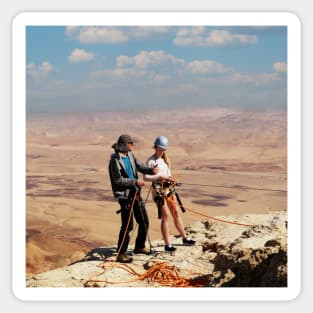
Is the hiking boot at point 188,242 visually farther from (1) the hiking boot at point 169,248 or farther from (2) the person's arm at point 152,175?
(2) the person's arm at point 152,175

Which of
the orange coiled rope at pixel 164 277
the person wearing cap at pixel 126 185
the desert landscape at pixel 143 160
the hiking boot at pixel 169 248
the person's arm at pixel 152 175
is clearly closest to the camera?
the orange coiled rope at pixel 164 277

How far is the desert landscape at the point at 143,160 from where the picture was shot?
11688mm

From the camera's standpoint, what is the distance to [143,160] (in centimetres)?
1752

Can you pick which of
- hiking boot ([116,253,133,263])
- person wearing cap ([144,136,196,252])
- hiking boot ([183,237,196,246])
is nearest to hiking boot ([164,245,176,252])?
person wearing cap ([144,136,196,252])

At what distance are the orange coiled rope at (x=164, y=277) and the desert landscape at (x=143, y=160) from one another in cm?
129

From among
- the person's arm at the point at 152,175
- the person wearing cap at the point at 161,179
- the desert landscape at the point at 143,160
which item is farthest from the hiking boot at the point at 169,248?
the person's arm at the point at 152,175

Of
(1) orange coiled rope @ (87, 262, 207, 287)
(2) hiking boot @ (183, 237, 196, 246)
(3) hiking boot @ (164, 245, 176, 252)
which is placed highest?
(2) hiking boot @ (183, 237, 196, 246)

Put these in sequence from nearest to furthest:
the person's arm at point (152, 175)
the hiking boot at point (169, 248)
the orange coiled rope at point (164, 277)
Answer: the orange coiled rope at point (164, 277), the person's arm at point (152, 175), the hiking boot at point (169, 248)

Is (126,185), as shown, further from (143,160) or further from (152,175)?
(143,160)

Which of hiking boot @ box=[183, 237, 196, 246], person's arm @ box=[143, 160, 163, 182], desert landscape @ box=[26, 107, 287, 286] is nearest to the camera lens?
person's arm @ box=[143, 160, 163, 182]

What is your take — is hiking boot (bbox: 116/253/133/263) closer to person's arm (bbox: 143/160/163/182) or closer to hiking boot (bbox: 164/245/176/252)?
hiking boot (bbox: 164/245/176/252)

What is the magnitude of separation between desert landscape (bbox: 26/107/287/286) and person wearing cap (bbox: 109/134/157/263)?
3.98 feet

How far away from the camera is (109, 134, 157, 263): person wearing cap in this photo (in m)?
7.81

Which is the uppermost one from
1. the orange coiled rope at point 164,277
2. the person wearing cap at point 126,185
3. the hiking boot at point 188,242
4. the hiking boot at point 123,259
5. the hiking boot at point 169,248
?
the person wearing cap at point 126,185
